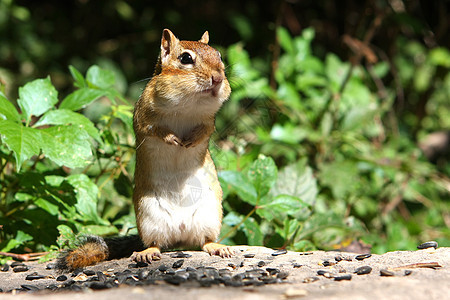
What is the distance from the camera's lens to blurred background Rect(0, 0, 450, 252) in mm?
3402

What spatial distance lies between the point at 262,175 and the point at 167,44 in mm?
872

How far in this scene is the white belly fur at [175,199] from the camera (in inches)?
107

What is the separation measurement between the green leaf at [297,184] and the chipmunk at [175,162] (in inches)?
28.6

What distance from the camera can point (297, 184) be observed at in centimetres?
347

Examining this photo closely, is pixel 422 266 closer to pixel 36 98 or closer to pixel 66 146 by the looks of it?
pixel 66 146

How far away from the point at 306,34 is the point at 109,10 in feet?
9.80

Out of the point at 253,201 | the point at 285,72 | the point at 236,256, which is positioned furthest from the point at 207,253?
the point at 285,72

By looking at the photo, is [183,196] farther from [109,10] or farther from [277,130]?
[109,10]

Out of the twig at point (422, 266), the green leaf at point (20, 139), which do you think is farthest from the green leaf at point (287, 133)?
the green leaf at point (20, 139)

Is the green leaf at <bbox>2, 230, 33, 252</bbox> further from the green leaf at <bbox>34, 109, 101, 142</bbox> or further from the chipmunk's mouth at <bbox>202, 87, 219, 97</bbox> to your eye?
the chipmunk's mouth at <bbox>202, 87, 219, 97</bbox>

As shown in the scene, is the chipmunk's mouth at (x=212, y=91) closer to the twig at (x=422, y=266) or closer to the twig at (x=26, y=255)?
the twig at (x=422, y=266)

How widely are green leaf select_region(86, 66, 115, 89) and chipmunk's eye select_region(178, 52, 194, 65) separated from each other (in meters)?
0.84

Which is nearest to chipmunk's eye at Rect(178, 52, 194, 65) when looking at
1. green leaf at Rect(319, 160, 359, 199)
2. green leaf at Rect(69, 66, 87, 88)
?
green leaf at Rect(69, 66, 87, 88)

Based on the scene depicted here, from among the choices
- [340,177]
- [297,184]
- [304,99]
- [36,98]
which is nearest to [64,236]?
[36,98]
